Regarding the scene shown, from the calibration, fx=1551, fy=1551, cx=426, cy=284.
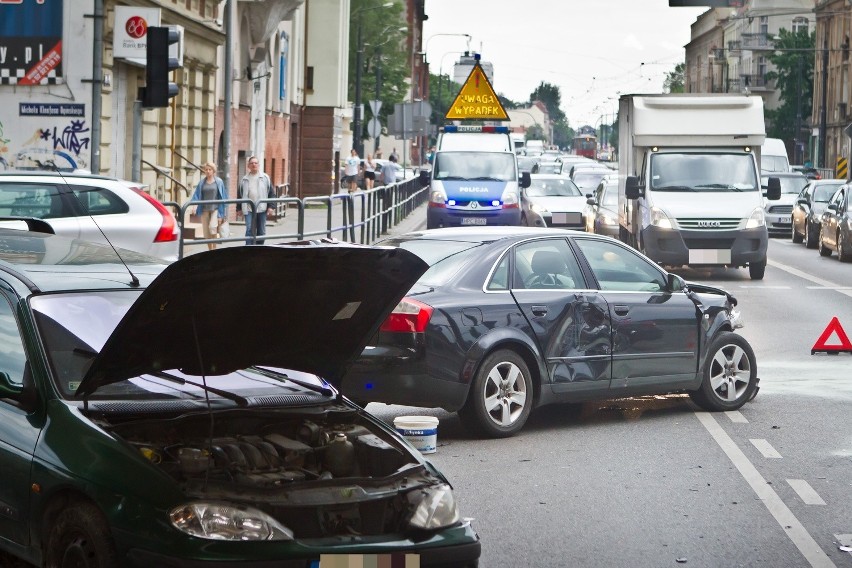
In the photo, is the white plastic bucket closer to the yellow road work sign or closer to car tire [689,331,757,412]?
car tire [689,331,757,412]

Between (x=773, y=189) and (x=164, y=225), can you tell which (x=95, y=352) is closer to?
(x=164, y=225)

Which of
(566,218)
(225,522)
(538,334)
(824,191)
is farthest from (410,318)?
(824,191)

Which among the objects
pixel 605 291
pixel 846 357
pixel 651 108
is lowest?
pixel 846 357

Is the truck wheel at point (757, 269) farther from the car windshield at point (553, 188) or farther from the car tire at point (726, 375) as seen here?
the car tire at point (726, 375)

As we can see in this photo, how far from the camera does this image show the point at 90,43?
1024 inches

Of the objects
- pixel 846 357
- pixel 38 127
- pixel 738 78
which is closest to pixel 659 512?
pixel 846 357

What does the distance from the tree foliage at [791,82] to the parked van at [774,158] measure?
50.9 metres

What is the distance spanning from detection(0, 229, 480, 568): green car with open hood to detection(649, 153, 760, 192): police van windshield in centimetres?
2076

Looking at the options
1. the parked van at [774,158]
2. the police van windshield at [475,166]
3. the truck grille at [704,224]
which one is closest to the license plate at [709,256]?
the truck grille at [704,224]

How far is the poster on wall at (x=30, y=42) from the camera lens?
25891 millimetres

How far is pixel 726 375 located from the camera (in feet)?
40.0

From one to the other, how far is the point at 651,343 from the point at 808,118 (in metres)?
102

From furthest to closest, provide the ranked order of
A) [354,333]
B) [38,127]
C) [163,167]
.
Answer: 1. [163,167]
2. [38,127]
3. [354,333]

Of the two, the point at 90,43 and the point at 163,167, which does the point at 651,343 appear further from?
the point at 163,167
